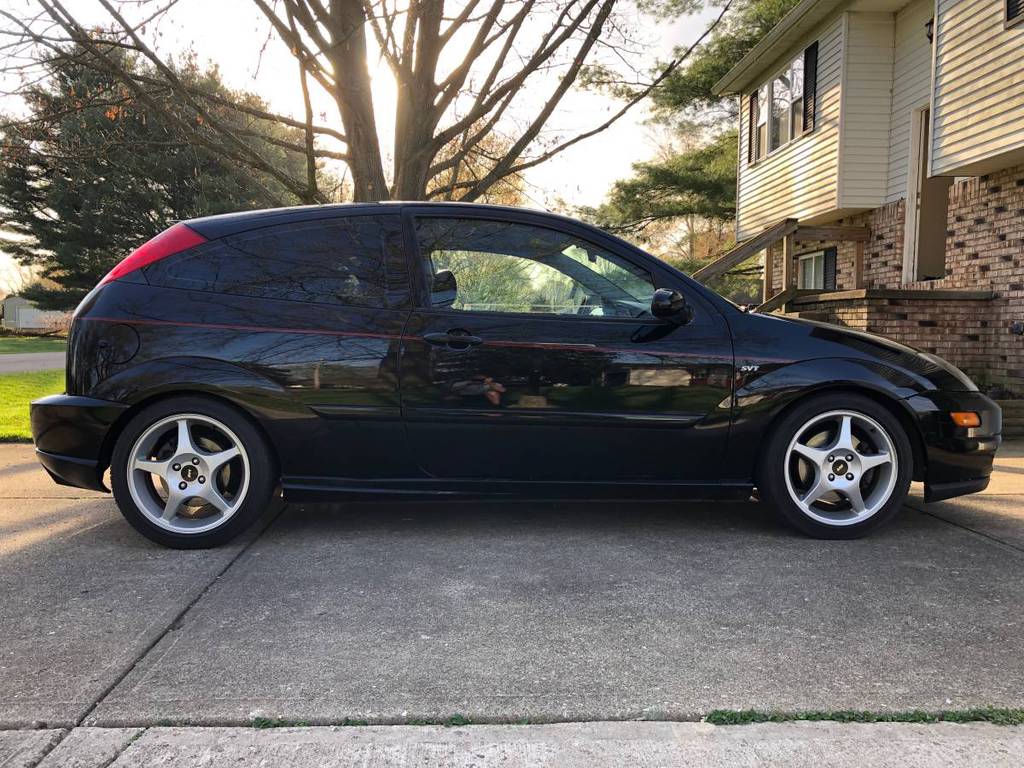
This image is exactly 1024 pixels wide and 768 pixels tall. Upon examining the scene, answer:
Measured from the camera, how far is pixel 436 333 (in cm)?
348

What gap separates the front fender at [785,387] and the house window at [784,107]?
10.5 metres

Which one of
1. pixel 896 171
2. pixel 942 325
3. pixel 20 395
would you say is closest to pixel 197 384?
pixel 942 325

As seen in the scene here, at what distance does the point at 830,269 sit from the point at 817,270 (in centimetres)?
70

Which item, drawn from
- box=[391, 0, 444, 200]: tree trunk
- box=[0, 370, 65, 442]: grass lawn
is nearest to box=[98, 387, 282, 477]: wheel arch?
box=[0, 370, 65, 442]: grass lawn

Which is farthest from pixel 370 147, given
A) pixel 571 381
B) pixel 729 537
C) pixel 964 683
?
pixel 964 683

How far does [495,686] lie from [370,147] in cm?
666

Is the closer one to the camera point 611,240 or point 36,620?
point 36,620

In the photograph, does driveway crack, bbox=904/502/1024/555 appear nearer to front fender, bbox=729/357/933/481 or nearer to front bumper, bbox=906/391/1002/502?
front bumper, bbox=906/391/1002/502

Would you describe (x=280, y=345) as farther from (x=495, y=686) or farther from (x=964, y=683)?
(x=964, y=683)

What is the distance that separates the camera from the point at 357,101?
24.9ft

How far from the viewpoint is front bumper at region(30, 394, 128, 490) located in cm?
343

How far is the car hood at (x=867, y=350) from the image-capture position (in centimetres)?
357

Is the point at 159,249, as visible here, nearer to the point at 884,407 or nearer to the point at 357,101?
the point at 884,407

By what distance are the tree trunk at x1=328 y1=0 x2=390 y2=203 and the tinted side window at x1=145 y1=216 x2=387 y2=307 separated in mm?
4165
